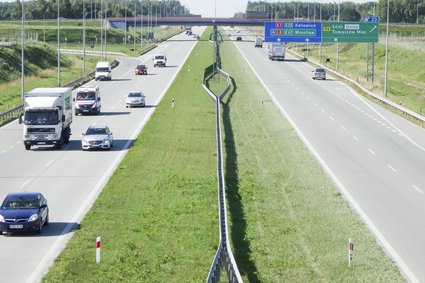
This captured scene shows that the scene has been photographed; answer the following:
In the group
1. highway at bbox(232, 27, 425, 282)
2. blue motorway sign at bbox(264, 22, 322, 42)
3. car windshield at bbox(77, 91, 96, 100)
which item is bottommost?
highway at bbox(232, 27, 425, 282)

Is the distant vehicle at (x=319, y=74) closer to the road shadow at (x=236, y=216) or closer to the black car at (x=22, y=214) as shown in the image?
the road shadow at (x=236, y=216)

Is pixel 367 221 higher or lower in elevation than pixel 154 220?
lower

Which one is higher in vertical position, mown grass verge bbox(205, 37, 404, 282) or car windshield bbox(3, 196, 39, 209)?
car windshield bbox(3, 196, 39, 209)

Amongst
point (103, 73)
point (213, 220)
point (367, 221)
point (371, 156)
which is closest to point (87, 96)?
point (371, 156)

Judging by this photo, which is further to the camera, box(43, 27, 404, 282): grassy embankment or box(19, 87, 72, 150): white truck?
box(19, 87, 72, 150): white truck

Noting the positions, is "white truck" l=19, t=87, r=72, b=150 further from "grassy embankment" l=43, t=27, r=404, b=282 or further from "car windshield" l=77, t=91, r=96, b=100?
"car windshield" l=77, t=91, r=96, b=100

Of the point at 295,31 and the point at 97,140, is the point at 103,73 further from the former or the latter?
the point at 97,140

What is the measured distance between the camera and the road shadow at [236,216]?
24.1 metres

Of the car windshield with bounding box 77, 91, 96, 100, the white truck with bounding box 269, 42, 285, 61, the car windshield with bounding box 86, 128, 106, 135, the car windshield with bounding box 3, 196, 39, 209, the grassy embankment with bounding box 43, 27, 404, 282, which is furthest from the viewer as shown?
the white truck with bounding box 269, 42, 285, 61

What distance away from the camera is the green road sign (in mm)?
93125

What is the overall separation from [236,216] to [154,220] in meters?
3.13

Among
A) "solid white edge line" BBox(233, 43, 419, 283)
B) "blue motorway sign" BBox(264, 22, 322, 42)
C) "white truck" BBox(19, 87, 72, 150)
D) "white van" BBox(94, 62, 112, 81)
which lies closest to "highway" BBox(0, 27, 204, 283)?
"white truck" BBox(19, 87, 72, 150)

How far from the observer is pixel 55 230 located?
2828cm

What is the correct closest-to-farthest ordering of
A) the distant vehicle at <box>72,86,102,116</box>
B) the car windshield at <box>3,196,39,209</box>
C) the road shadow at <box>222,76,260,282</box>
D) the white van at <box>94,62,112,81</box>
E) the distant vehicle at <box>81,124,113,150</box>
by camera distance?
the road shadow at <box>222,76,260,282</box>, the car windshield at <box>3,196,39,209</box>, the distant vehicle at <box>81,124,113,150</box>, the distant vehicle at <box>72,86,102,116</box>, the white van at <box>94,62,112,81</box>
